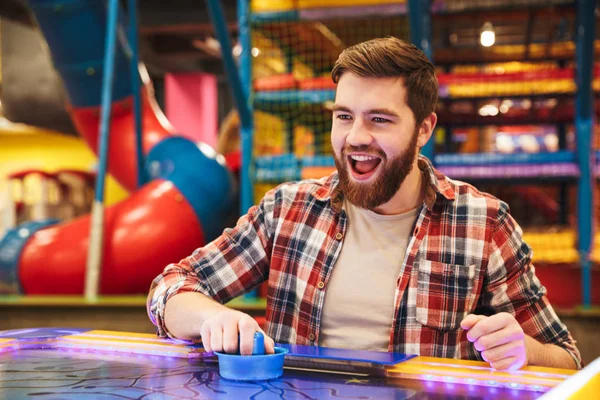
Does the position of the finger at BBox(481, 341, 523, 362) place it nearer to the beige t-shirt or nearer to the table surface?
the table surface

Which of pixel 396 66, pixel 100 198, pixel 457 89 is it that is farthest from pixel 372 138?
pixel 100 198

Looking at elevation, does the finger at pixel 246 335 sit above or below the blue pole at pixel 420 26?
below

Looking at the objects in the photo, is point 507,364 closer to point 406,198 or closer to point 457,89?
point 406,198

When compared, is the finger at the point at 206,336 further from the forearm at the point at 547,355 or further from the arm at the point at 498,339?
the forearm at the point at 547,355

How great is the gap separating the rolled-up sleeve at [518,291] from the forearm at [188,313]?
557 millimetres

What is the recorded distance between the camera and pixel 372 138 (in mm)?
1461

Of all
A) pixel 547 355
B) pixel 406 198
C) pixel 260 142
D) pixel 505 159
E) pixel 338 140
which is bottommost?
pixel 547 355

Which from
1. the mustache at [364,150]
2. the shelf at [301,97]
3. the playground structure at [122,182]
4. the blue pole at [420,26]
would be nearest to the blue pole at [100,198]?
the playground structure at [122,182]

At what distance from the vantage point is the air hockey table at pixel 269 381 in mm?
917

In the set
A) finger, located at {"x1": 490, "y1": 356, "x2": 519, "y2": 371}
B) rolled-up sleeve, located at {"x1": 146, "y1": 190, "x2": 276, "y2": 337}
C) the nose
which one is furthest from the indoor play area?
finger, located at {"x1": 490, "y1": 356, "x2": 519, "y2": 371}

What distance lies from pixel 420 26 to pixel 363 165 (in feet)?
6.79

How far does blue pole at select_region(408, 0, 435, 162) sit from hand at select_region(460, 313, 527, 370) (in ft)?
7.13

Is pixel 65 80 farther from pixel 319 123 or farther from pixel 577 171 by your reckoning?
pixel 577 171

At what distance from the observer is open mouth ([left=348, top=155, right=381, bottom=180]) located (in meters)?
1.49
